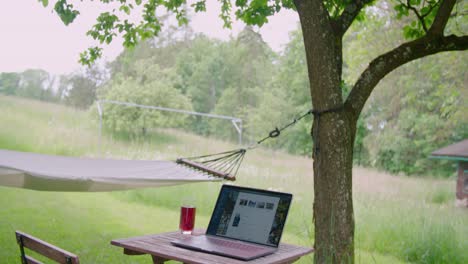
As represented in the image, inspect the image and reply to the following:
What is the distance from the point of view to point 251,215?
88.0 inches

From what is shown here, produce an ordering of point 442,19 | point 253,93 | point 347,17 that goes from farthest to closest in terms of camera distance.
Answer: point 253,93 < point 347,17 < point 442,19

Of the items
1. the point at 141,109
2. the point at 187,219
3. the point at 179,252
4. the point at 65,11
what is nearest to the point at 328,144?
the point at 187,219

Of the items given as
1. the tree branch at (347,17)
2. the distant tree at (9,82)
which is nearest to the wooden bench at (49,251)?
the tree branch at (347,17)

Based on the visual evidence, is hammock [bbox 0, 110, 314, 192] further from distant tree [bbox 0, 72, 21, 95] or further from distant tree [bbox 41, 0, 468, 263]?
distant tree [bbox 0, 72, 21, 95]

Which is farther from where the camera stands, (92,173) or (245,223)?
(92,173)

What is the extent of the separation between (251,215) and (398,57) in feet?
4.10

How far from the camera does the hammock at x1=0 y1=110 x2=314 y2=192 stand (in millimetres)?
2256

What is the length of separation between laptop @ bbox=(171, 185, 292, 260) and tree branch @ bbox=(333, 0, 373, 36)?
116 centimetres

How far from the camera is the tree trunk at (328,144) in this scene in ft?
8.98

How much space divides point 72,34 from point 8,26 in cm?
262

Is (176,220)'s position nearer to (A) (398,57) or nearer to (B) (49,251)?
(A) (398,57)

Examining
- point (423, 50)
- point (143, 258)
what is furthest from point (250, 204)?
point (143, 258)

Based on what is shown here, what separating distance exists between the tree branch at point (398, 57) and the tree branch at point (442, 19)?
32mm

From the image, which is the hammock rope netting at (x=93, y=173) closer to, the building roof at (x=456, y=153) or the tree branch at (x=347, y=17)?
the tree branch at (x=347, y=17)
